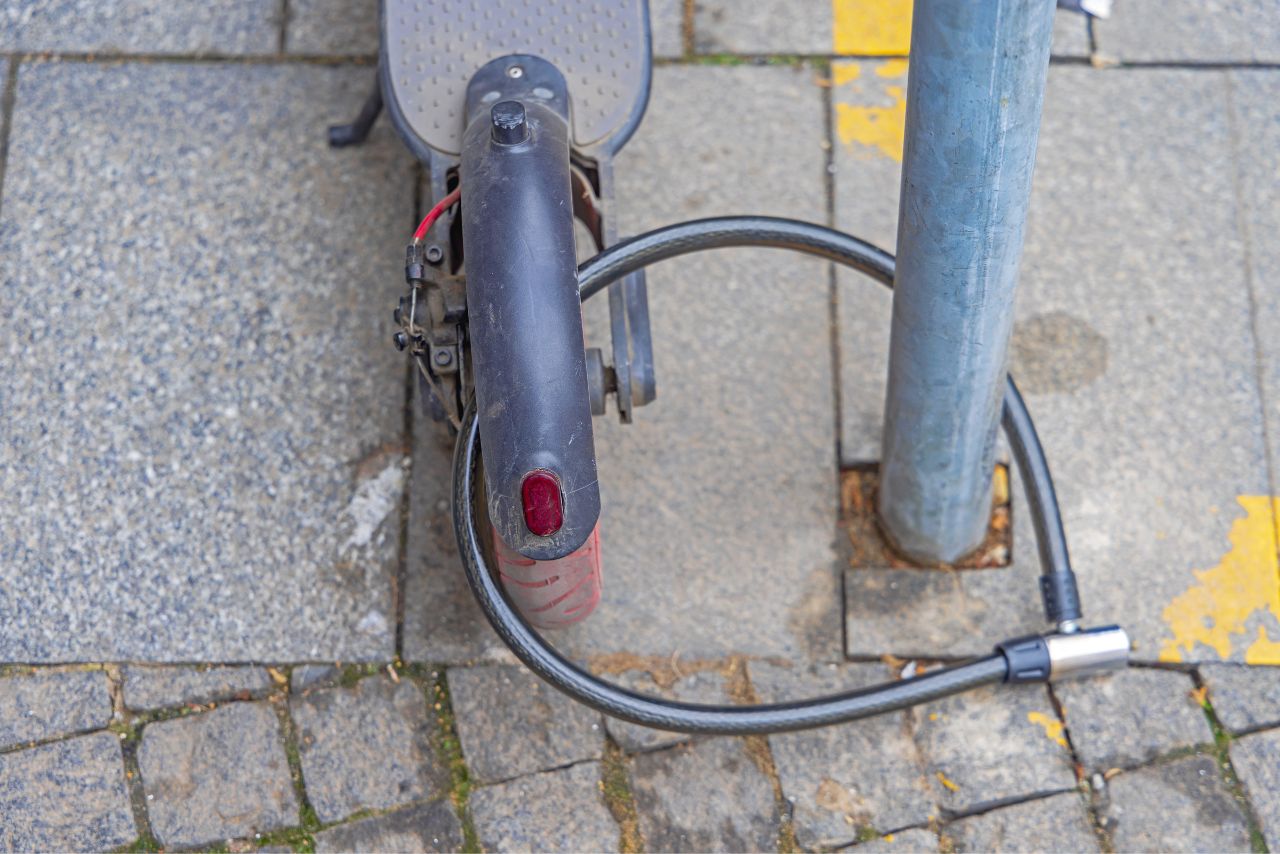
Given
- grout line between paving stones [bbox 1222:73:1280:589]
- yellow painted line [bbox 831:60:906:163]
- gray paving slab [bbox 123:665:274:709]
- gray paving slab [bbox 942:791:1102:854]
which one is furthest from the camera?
yellow painted line [bbox 831:60:906:163]

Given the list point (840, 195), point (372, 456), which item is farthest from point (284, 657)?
point (840, 195)

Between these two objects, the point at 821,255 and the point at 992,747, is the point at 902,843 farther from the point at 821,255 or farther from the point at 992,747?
the point at 821,255

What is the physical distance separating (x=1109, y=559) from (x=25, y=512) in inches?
79.0

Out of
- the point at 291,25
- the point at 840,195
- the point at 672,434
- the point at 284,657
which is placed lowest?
the point at 284,657

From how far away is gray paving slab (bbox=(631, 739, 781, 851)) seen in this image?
2.11 metres

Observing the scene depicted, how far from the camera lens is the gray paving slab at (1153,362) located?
7.48 feet

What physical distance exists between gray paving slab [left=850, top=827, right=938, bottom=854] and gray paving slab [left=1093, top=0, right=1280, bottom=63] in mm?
1741

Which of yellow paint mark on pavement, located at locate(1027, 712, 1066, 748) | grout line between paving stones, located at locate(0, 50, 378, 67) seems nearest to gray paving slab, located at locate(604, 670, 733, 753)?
yellow paint mark on pavement, located at locate(1027, 712, 1066, 748)

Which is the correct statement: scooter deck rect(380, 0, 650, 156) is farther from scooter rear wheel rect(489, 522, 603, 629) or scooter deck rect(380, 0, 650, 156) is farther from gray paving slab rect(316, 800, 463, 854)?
gray paving slab rect(316, 800, 463, 854)

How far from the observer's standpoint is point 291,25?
280 cm

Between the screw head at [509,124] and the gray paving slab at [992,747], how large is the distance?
120 centimetres

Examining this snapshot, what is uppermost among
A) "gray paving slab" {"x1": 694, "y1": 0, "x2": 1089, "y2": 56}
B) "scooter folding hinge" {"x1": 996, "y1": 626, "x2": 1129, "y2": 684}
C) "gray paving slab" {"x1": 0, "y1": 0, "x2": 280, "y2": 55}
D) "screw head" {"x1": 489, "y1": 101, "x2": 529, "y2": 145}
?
"gray paving slab" {"x1": 694, "y1": 0, "x2": 1089, "y2": 56}

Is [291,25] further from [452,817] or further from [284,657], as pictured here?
[452,817]

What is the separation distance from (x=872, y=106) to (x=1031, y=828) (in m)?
1.51
